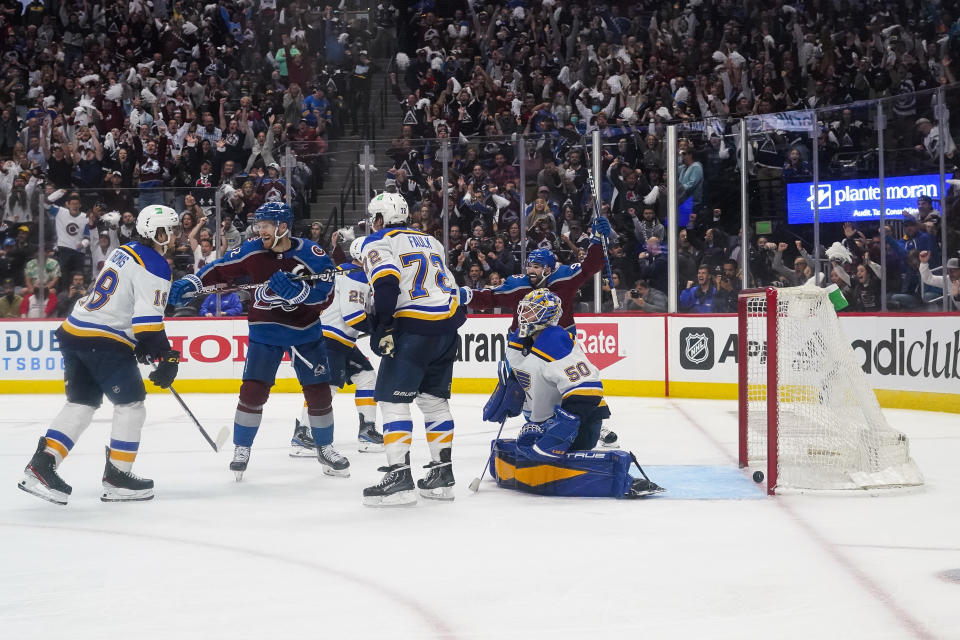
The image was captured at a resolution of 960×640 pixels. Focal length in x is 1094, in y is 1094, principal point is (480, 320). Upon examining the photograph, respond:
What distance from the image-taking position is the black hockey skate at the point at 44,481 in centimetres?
518

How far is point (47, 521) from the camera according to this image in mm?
A: 4887

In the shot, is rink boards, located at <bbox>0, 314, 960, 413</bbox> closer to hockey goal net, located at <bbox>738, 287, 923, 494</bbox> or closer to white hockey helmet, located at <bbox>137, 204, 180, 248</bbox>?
hockey goal net, located at <bbox>738, 287, 923, 494</bbox>

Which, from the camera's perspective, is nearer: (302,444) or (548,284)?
(302,444)

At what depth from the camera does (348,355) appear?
7.25 metres

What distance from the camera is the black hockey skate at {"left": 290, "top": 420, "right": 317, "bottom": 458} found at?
23.2 ft

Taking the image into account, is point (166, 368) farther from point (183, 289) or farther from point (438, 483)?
point (438, 483)

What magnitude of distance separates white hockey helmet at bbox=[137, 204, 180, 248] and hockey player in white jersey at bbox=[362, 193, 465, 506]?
40.1 inches

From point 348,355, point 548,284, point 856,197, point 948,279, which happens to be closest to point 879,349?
point 948,279

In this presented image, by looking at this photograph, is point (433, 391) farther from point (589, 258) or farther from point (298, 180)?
point (298, 180)

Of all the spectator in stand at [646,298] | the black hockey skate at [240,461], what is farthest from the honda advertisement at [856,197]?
the black hockey skate at [240,461]

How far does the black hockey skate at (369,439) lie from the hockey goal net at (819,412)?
2747mm

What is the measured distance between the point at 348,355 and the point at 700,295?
15.8 ft

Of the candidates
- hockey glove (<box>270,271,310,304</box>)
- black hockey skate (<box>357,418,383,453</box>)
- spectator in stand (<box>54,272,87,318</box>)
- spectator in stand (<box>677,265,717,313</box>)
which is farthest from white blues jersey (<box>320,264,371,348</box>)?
spectator in stand (<box>54,272,87,318</box>)

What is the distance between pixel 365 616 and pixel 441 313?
2240mm
